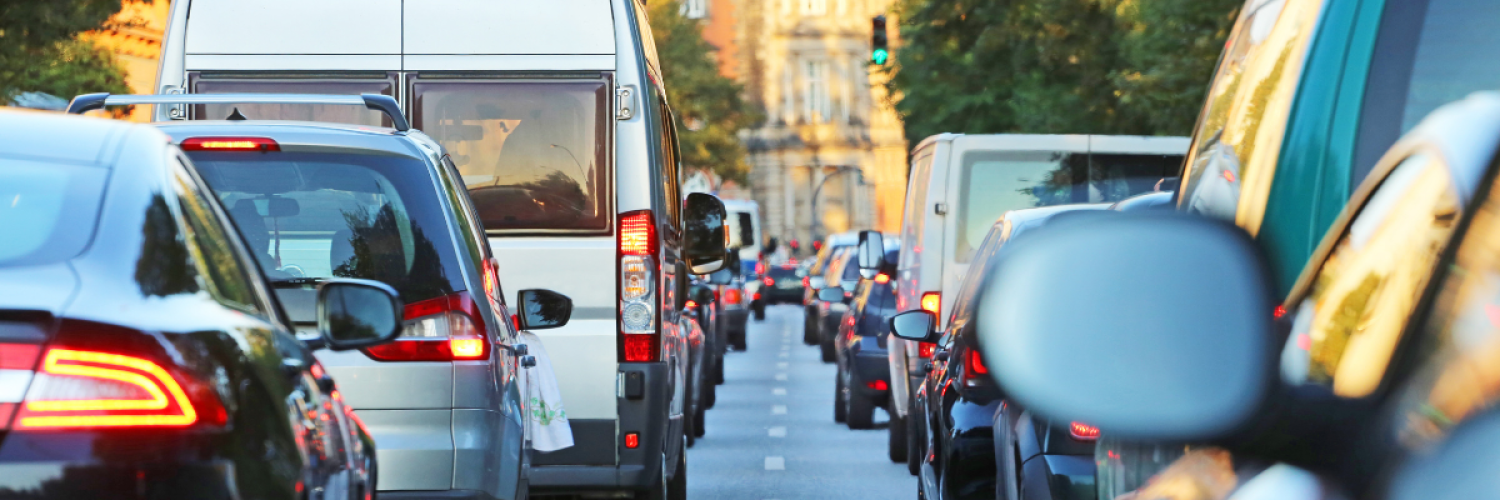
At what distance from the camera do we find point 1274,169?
7.68ft

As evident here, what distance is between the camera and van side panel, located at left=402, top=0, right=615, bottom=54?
8.91 metres

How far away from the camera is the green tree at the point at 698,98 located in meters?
59.0

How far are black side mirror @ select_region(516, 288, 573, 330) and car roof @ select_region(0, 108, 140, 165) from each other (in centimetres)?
371

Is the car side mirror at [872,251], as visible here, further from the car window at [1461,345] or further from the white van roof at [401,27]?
the car window at [1461,345]

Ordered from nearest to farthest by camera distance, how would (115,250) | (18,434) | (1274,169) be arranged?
1. (1274,169)
2. (18,434)
3. (115,250)

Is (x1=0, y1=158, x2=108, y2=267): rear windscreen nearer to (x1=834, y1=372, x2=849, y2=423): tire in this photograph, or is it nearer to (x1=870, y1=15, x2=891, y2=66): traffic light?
(x1=834, y1=372, x2=849, y2=423): tire

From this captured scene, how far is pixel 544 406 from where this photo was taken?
25.1ft

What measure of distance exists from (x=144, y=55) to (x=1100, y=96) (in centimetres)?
2227

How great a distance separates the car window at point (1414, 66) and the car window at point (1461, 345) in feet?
1.67

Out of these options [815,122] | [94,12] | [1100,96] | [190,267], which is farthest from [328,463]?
[815,122]

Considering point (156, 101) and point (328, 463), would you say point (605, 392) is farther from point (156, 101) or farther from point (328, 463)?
point (328, 463)

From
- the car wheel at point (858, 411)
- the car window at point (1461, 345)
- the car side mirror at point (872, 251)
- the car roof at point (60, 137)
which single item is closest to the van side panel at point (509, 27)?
the car roof at point (60, 137)

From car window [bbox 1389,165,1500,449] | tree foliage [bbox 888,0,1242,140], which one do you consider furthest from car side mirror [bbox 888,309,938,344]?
tree foliage [bbox 888,0,1242,140]

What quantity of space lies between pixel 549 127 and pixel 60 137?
5.37 metres
